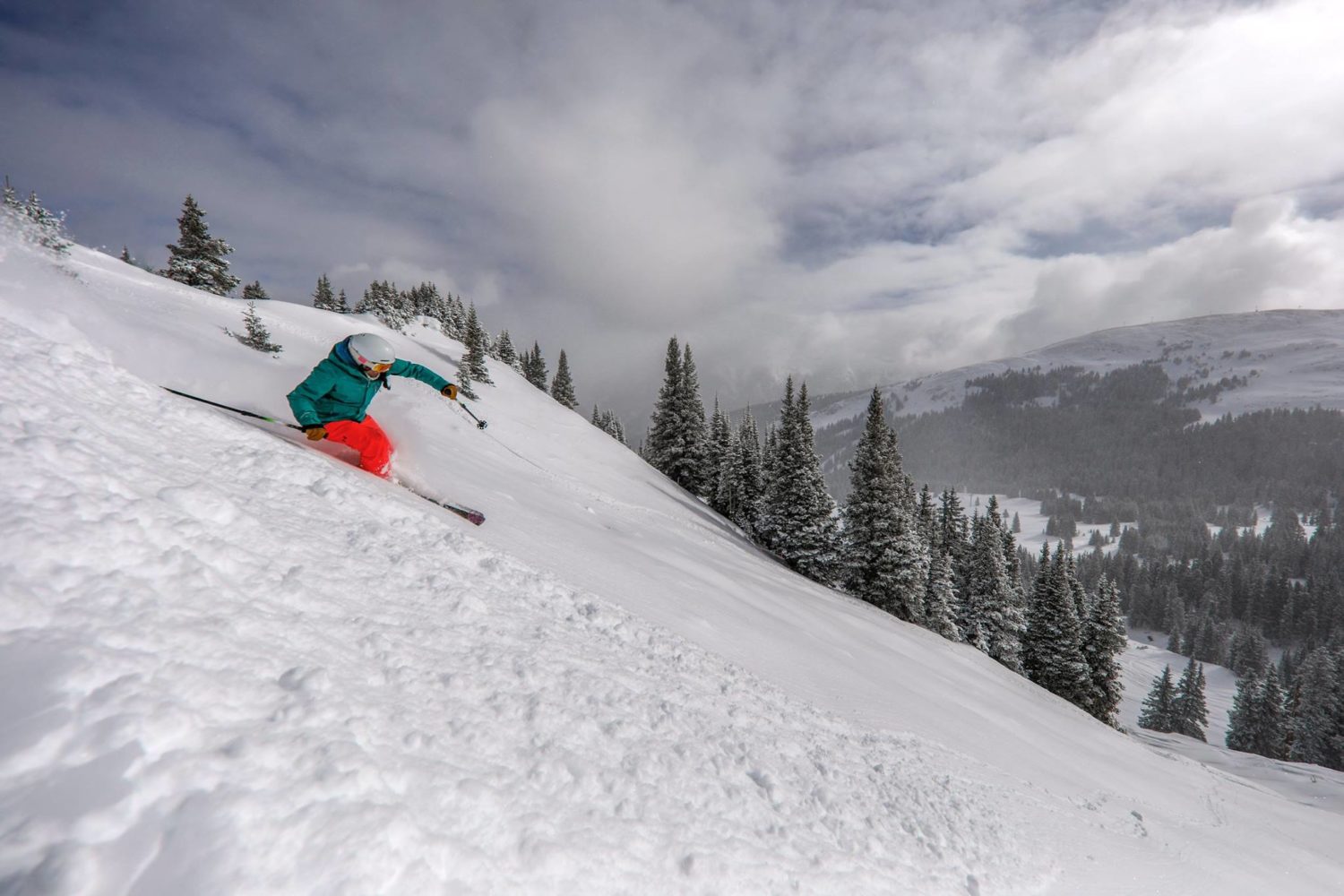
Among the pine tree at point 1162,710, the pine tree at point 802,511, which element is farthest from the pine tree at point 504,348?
the pine tree at point 1162,710

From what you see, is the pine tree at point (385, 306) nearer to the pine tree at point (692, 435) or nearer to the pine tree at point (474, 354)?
the pine tree at point (474, 354)

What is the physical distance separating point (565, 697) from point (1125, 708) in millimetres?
90712

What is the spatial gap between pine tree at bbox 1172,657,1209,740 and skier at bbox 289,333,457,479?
75.2m

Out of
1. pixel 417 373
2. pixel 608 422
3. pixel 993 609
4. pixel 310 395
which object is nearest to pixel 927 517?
pixel 993 609

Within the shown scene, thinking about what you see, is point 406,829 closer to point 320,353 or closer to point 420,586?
point 420,586

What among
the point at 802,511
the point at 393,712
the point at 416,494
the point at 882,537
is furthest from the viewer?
the point at 802,511

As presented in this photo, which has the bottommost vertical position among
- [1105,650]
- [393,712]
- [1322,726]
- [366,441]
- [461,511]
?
[1322,726]

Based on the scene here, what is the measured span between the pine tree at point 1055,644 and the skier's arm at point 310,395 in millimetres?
38684

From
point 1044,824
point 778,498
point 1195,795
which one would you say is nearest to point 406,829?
point 1044,824

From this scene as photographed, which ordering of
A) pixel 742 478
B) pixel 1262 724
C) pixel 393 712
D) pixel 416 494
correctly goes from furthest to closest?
pixel 1262 724 → pixel 742 478 → pixel 416 494 → pixel 393 712

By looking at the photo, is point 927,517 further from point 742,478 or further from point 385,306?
point 385,306

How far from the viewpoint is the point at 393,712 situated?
2941mm

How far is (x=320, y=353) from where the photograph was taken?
2175 centimetres

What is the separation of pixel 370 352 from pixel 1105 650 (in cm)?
4113
